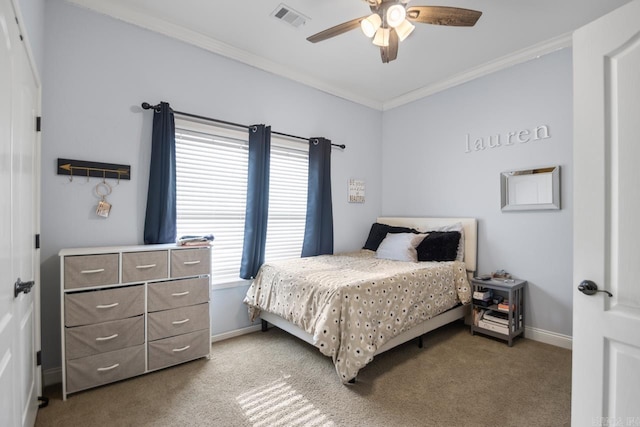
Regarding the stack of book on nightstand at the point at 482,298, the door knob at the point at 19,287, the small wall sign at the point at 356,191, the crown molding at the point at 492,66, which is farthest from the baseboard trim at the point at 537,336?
the crown molding at the point at 492,66

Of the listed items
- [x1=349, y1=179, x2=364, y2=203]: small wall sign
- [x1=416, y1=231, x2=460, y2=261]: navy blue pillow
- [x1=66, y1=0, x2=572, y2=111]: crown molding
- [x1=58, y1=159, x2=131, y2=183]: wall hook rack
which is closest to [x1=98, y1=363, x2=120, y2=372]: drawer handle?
[x1=58, y1=159, x2=131, y2=183]: wall hook rack

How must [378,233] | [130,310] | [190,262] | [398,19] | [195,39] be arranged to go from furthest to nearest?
[378,233] < [195,39] < [190,262] < [130,310] < [398,19]

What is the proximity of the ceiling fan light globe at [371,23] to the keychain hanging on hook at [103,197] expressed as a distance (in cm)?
223

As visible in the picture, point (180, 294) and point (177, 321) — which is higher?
point (180, 294)

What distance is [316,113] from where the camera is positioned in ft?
12.0

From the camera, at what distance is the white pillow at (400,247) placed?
329cm

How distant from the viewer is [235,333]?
296 cm

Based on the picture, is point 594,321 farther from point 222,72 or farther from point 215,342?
point 222,72

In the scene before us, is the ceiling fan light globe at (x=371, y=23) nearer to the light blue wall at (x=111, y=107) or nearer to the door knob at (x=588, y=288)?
the light blue wall at (x=111, y=107)

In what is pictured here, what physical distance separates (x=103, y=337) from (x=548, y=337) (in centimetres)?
373

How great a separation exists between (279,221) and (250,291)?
83 cm

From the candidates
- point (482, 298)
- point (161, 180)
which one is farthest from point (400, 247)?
point (161, 180)

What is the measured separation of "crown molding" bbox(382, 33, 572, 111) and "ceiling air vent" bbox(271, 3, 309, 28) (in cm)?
195

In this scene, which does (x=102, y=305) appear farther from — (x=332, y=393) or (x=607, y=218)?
(x=607, y=218)
